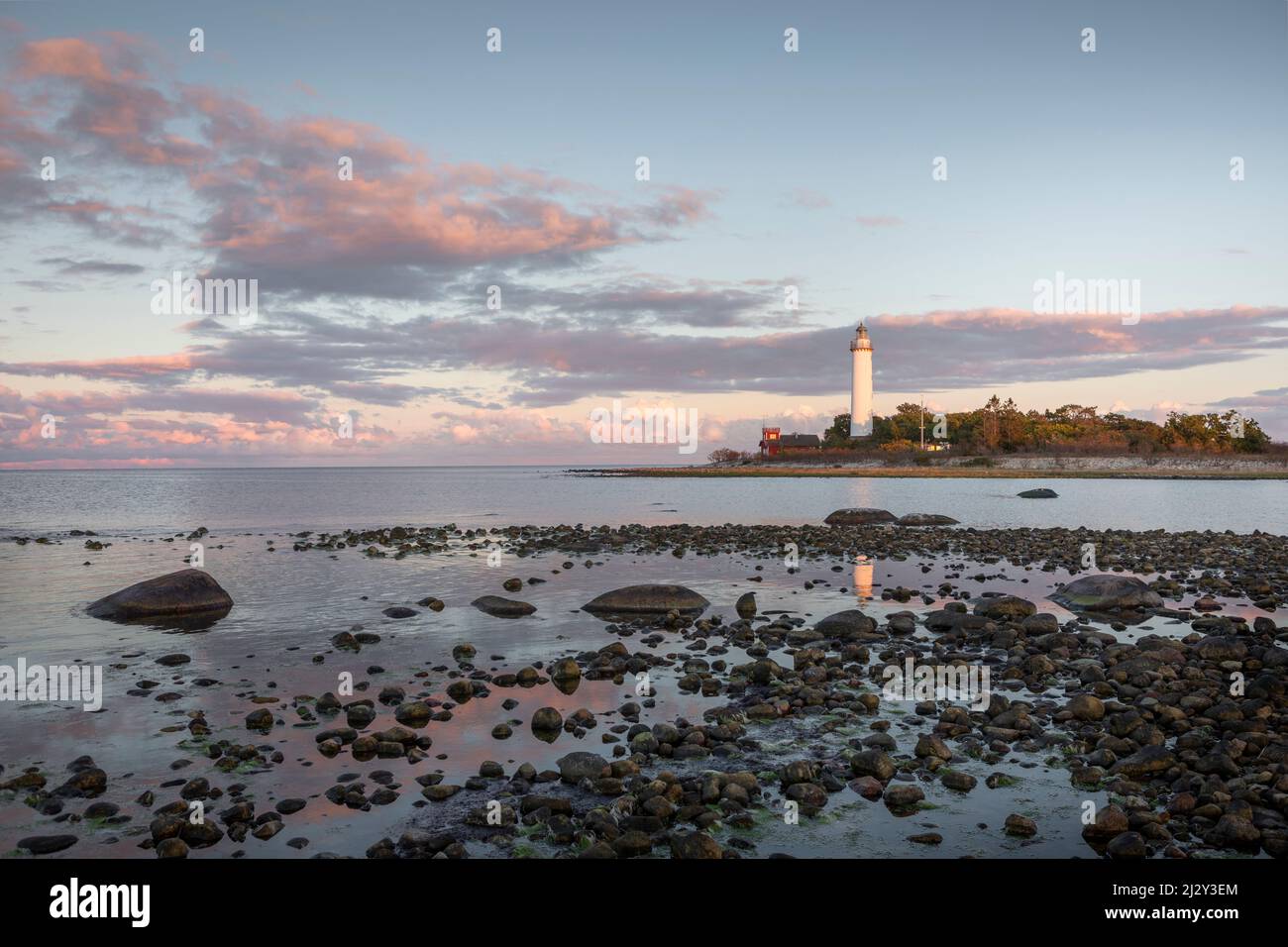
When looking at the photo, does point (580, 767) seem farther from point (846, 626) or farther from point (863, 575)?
point (863, 575)

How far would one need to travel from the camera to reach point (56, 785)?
9008 millimetres

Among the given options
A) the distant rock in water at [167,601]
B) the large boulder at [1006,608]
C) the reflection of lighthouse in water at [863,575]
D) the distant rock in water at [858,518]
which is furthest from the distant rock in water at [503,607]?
the distant rock in water at [858,518]

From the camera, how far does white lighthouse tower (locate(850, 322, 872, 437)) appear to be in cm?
15275

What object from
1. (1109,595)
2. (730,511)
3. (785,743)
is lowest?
(730,511)

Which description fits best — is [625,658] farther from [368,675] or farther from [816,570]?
[816,570]

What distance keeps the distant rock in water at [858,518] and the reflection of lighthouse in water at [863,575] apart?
55.8 ft

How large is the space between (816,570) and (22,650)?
21926 millimetres

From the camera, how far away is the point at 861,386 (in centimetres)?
15875

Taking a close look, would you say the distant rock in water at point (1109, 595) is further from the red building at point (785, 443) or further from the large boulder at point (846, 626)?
the red building at point (785, 443)

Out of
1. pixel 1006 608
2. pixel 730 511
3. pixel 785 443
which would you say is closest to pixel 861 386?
pixel 785 443

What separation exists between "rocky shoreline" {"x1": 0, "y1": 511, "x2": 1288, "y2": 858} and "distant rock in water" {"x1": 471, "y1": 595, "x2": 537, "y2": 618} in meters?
0.61

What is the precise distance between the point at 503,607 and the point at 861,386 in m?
148

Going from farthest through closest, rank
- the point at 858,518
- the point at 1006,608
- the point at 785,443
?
the point at 785,443 → the point at 858,518 → the point at 1006,608
